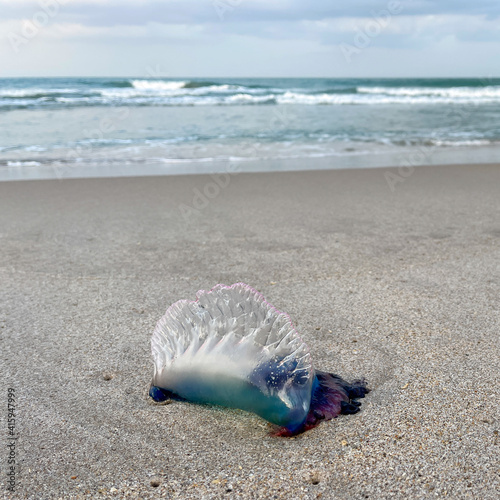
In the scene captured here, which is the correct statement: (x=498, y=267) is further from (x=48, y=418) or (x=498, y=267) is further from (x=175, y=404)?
(x=48, y=418)

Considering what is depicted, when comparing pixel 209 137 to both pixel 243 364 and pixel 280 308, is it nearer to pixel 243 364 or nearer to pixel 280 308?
pixel 280 308

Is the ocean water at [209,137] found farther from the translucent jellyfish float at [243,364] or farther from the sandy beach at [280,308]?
the translucent jellyfish float at [243,364]

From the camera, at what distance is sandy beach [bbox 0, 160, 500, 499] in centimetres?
154

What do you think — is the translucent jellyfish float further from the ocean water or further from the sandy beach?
the ocean water

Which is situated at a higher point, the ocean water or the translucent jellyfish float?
the ocean water

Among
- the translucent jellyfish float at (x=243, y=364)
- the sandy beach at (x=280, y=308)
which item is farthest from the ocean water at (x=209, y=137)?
the translucent jellyfish float at (x=243, y=364)

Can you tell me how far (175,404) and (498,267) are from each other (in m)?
2.28

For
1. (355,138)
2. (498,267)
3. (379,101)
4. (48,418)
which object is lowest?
(48,418)

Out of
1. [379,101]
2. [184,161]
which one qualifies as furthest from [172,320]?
[379,101]

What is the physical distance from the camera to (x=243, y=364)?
1703 mm

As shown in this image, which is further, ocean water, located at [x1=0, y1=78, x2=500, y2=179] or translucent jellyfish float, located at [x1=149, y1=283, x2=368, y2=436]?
ocean water, located at [x1=0, y1=78, x2=500, y2=179]

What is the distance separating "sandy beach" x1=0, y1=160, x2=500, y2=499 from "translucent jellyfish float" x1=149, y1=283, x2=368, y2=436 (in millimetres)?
70

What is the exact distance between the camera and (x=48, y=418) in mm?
1817

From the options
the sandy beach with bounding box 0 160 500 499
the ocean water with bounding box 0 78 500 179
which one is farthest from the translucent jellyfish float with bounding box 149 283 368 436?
the ocean water with bounding box 0 78 500 179
